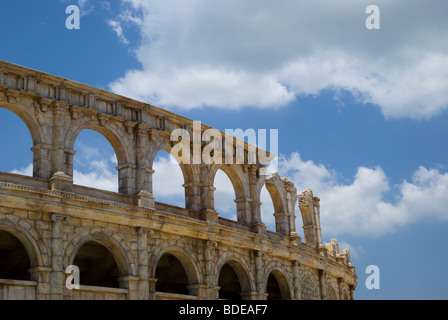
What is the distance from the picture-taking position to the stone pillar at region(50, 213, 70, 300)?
22.6m

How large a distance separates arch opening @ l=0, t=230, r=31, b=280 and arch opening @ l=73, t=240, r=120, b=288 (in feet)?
7.91

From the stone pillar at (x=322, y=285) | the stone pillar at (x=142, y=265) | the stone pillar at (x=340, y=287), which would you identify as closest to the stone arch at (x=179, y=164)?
the stone pillar at (x=142, y=265)

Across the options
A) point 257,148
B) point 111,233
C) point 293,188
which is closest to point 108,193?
point 111,233

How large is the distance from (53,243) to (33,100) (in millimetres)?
5880

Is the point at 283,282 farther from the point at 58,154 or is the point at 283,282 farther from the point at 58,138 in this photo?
the point at 58,138

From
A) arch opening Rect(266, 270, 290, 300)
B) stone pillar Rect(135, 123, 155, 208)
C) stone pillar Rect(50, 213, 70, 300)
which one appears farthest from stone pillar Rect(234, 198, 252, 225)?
stone pillar Rect(50, 213, 70, 300)

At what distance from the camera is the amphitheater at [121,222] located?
899 inches

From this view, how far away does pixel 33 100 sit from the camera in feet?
80.5

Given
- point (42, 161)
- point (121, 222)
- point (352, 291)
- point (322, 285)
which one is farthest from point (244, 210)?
point (352, 291)

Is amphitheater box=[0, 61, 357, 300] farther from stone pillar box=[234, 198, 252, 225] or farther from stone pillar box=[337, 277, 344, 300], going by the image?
stone pillar box=[337, 277, 344, 300]

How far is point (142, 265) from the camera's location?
25.5 m

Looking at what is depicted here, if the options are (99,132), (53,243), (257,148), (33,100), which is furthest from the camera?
(257,148)
